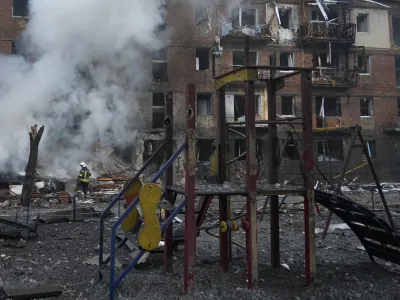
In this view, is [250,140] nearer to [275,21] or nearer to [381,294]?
[381,294]

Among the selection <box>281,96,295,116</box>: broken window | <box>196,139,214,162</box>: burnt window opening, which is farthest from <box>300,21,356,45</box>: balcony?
<box>196,139,214,162</box>: burnt window opening

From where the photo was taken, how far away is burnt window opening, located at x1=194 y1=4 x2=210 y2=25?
25.2 meters

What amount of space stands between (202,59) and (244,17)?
155 inches

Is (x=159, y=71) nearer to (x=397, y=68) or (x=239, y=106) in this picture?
(x=239, y=106)

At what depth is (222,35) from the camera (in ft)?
81.3

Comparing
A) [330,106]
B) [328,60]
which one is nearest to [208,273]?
[330,106]

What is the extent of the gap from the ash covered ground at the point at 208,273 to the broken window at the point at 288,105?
58.6 feet

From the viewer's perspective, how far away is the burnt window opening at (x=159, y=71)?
997 inches

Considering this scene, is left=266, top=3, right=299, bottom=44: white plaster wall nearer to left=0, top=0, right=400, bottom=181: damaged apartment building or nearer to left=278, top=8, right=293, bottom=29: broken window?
left=0, top=0, right=400, bottom=181: damaged apartment building

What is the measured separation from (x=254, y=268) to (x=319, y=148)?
21932 millimetres

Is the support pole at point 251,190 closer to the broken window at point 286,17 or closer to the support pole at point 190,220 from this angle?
the support pole at point 190,220

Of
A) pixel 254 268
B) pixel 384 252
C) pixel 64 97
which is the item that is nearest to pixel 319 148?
pixel 64 97

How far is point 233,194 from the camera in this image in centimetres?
501

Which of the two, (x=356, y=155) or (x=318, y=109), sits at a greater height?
(x=318, y=109)
